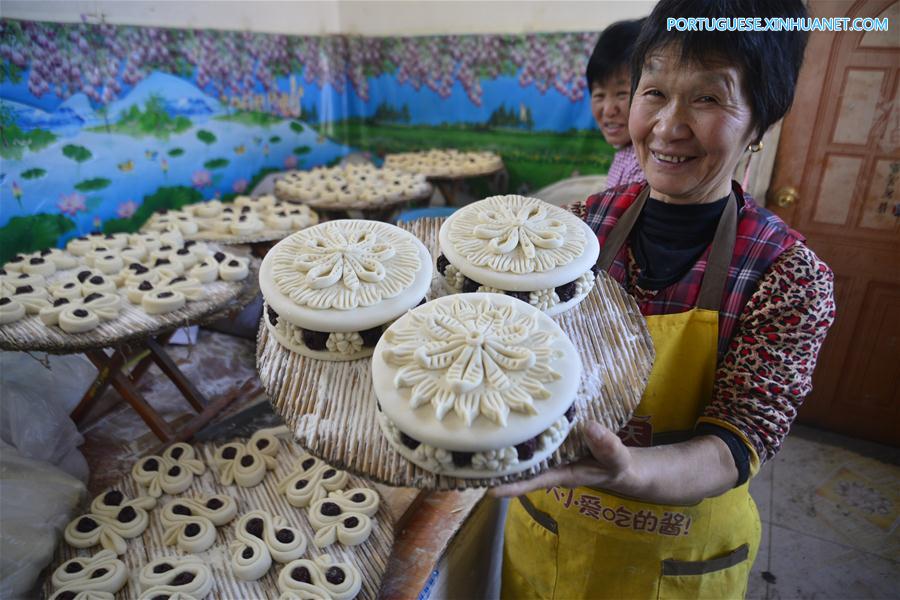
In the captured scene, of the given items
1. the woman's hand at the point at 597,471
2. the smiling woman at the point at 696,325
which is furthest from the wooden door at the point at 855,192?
the woman's hand at the point at 597,471

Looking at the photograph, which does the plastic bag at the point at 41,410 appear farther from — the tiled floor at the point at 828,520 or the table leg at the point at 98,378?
the tiled floor at the point at 828,520

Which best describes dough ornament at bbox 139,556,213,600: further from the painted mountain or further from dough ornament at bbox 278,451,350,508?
the painted mountain

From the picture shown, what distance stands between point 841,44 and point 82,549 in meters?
4.96

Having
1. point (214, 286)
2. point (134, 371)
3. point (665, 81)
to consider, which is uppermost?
point (665, 81)

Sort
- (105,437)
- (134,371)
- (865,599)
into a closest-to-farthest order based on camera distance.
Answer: (865,599), (105,437), (134,371)

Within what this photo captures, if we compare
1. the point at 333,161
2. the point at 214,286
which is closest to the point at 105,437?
the point at 214,286

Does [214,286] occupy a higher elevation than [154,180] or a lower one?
lower

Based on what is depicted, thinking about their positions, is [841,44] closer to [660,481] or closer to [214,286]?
[660,481]

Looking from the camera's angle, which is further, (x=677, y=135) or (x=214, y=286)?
(x=214, y=286)

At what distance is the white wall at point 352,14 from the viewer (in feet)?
12.5

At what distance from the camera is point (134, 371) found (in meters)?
3.45

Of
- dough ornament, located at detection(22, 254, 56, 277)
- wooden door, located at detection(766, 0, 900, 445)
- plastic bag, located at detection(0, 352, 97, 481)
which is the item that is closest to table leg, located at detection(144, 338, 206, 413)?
plastic bag, located at detection(0, 352, 97, 481)

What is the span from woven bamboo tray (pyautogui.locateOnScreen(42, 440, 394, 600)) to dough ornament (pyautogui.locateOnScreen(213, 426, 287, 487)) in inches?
1.4

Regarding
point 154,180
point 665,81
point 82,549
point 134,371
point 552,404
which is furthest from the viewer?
point 154,180
